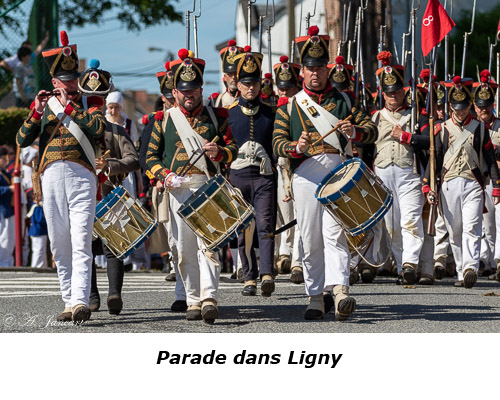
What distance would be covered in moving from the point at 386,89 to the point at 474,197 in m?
1.66

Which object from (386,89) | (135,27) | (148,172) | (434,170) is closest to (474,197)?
(434,170)

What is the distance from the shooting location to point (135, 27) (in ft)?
109

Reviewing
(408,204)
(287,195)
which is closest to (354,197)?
(408,204)

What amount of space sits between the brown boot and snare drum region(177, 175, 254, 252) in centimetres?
104

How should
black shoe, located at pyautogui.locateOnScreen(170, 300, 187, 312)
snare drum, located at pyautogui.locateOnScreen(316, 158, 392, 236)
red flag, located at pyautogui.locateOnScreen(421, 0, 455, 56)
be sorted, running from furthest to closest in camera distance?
red flag, located at pyautogui.locateOnScreen(421, 0, 455, 56)
black shoe, located at pyautogui.locateOnScreen(170, 300, 187, 312)
snare drum, located at pyautogui.locateOnScreen(316, 158, 392, 236)

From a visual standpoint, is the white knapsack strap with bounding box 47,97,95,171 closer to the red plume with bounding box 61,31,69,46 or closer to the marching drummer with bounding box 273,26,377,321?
the red plume with bounding box 61,31,69,46

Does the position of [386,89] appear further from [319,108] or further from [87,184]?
[87,184]

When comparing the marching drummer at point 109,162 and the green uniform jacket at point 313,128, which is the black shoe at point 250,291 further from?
the green uniform jacket at point 313,128

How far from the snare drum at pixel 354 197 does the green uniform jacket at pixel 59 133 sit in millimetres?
1969

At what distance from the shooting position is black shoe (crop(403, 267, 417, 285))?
12.8 meters

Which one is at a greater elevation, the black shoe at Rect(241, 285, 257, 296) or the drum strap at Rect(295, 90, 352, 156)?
the drum strap at Rect(295, 90, 352, 156)

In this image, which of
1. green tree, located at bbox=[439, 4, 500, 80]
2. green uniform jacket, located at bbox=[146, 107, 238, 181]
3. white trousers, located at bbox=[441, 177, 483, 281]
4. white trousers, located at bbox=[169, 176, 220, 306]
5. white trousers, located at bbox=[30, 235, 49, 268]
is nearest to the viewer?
white trousers, located at bbox=[169, 176, 220, 306]

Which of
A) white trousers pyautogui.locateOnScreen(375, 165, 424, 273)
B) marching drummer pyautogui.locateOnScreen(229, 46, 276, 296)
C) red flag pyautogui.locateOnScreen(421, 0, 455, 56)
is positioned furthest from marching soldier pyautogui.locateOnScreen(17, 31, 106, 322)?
red flag pyautogui.locateOnScreen(421, 0, 455, 56)

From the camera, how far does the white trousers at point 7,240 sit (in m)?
17.9
